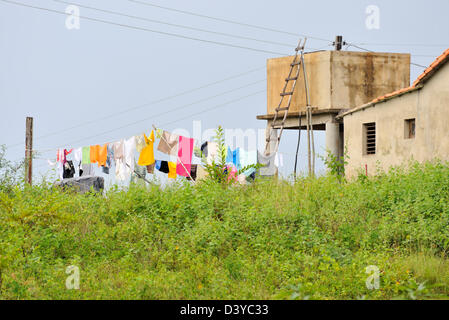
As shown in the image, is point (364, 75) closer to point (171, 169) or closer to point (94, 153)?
point (171, 169)

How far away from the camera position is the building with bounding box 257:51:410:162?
2359 cm

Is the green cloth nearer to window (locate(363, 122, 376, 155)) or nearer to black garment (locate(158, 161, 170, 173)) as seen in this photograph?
black garment (locate(158, 161, 170, 173))

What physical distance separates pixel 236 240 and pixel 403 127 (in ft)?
32.6

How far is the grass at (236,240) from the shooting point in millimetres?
8109

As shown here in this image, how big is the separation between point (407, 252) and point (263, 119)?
16.2m

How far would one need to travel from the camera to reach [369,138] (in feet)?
66.5

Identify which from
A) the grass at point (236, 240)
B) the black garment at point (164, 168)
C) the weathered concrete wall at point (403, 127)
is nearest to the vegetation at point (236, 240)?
the grass at point (236, 240)

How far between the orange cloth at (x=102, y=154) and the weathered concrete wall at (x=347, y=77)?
27.7 feet

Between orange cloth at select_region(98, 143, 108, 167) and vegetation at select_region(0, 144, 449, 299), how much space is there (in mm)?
10022

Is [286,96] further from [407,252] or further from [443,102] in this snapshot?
[407,252]

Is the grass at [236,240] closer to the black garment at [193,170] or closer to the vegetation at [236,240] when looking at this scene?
the vegetation at [236,240]

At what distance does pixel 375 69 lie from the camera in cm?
2428

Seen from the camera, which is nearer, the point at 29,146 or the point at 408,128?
the point at 408,128

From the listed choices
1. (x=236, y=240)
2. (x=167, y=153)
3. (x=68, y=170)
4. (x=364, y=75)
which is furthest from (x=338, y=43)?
(x=236, y=240)
